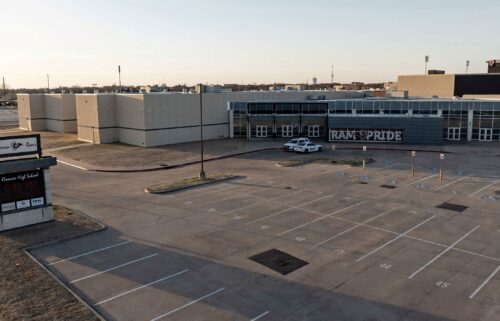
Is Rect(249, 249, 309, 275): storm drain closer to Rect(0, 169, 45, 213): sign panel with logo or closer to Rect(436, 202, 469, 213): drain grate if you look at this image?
Rect(436, 202, 469, 213): drain grate

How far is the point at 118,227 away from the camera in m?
24.8

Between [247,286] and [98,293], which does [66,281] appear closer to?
[98,293]

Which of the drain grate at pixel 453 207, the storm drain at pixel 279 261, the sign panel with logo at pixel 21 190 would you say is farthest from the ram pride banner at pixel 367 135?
the sign panel with logo at pixel 21 190

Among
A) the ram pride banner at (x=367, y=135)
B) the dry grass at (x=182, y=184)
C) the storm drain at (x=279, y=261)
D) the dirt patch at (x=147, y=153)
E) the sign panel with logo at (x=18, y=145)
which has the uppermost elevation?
the sign panel with logo at (x=18, y=145)

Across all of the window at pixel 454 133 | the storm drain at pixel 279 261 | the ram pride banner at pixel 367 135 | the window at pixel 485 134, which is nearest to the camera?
the storm drain at pixel 279 261

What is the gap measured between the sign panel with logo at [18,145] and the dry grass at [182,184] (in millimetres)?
9445

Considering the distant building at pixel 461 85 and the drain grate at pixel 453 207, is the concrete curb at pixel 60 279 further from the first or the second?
the distant building at pixel 461 85

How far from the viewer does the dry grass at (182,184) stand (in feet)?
109

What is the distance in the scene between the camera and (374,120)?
61969 mm

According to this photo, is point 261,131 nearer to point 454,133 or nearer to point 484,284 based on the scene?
point 454,133

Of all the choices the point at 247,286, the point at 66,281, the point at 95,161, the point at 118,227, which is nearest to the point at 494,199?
the point at 247,286

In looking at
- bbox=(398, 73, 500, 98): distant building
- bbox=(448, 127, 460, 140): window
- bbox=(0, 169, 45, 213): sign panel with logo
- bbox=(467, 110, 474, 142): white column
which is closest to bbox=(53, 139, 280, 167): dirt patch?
bbox=(0, 169, 45, 213): sign panel with logo

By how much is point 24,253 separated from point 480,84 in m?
94.5

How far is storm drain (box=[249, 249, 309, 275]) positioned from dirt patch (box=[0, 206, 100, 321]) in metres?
7.69
